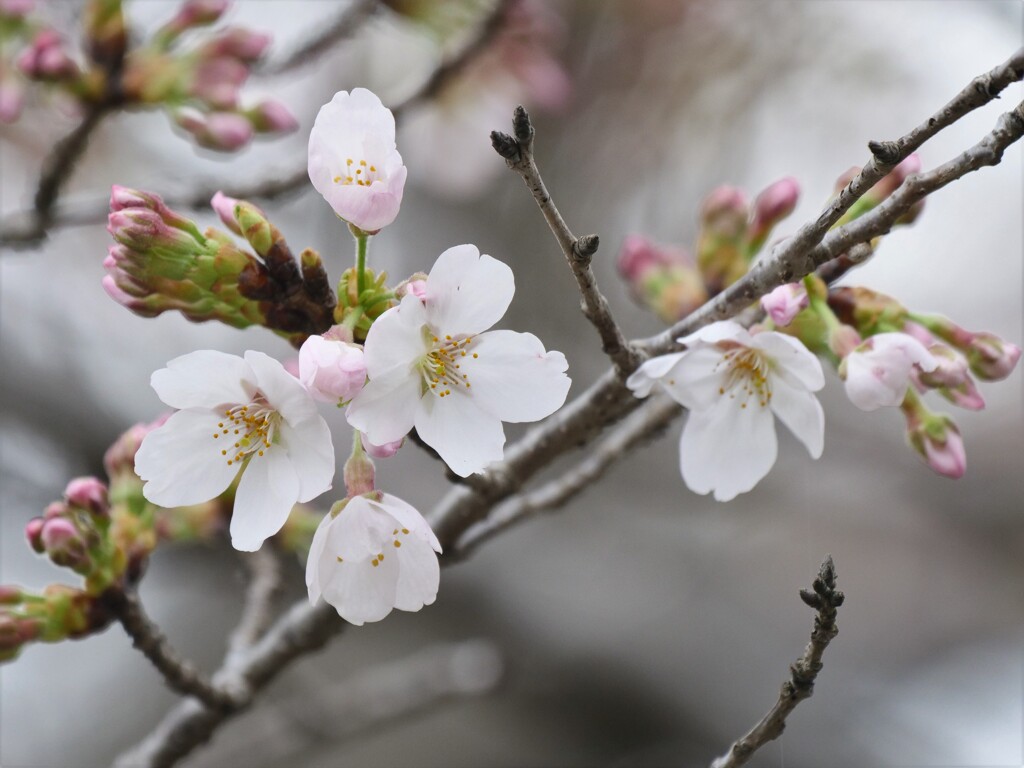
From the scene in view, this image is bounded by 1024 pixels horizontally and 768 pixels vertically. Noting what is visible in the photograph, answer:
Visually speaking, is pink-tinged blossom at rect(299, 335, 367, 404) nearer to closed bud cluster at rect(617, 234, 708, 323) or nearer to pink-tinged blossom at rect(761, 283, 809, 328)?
pink-tinged blossom at rect(761, 283, 809, 328)

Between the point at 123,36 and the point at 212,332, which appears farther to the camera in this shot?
the point at 212,332

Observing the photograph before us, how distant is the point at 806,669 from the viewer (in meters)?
0.90

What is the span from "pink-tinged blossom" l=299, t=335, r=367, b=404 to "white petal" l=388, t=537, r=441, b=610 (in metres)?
0.19

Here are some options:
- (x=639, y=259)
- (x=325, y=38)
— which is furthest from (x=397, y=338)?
(x=325, y=38)

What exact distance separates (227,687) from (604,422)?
32.8 inches

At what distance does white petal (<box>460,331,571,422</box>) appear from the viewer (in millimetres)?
945

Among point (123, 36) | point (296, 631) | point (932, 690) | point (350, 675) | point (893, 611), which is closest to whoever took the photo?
point (296, 631)

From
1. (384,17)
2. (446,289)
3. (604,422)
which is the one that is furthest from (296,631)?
(384,17)

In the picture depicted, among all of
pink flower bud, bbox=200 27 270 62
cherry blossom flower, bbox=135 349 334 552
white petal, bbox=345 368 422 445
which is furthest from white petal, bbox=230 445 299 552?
pink flower bud, bbox=200 27 270 62

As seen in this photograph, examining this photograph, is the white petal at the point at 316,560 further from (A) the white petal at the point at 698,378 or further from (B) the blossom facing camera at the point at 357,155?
(A) the white petal at the point at 698,378

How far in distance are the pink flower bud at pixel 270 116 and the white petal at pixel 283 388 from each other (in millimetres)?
1145

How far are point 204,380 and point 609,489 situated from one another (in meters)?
2.32

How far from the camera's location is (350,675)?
124 inches

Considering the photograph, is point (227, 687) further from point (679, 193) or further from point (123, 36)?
point (679, 193)
